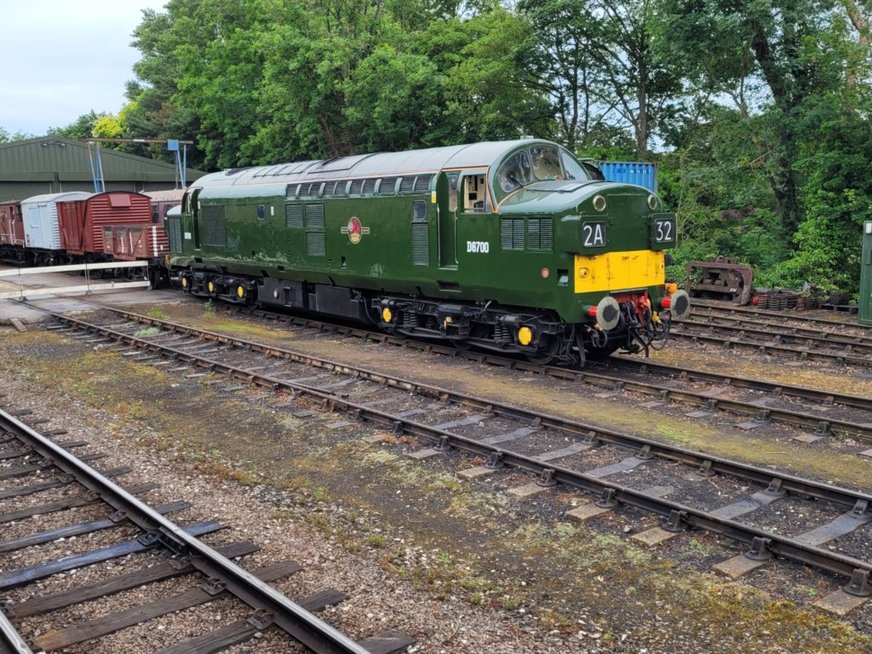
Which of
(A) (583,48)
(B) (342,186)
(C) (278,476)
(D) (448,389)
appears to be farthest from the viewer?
(A) (583,48)

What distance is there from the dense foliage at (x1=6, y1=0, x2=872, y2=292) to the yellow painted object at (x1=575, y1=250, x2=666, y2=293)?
10.5 meters

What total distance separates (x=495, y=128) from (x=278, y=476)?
77.7 ft

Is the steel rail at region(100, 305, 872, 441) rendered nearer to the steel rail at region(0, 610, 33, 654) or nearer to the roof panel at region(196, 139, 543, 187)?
the roof panel at region(196, 139, 543, 187)

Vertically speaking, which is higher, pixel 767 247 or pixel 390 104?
pixel 390 104

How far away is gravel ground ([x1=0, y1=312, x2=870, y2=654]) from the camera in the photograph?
5055mm

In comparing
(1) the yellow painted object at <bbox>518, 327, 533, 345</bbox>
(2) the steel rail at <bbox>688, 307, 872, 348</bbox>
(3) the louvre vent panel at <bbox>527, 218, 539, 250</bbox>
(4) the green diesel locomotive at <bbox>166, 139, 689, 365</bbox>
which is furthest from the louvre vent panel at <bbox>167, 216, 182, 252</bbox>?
(2) the steel rail at <bbox>688, 307, 872, 348</bbox>

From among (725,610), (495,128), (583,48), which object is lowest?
(725,610)

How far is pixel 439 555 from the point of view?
6227mm

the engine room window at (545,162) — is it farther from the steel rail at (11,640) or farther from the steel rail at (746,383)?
the steel rail at (11,640)

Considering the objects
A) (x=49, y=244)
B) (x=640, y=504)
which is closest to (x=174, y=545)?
(x=640, y=504)

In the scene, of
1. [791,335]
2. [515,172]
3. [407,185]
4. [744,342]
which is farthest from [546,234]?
[791,335]

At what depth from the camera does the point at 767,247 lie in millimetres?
23812

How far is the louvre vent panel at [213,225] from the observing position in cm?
1936

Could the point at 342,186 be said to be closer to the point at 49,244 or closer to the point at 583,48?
the point at 583,48
